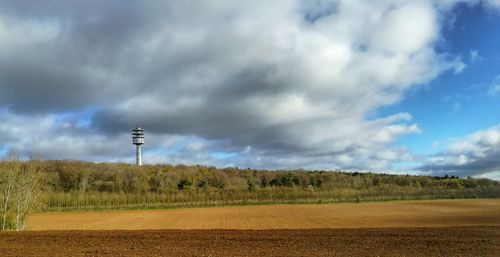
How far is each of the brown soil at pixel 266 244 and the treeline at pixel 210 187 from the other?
157 feet

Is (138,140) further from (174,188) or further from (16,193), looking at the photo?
(16,193)

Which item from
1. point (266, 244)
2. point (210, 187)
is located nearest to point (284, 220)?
point (266, 244)

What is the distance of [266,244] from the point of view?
24281 mm

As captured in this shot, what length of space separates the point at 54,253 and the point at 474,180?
146m

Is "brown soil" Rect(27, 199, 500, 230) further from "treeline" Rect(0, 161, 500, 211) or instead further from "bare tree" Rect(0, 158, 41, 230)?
"treeline" Rect(0, 161, 500, 211)

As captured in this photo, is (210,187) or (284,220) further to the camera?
(210,187)

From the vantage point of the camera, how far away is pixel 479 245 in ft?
75.4

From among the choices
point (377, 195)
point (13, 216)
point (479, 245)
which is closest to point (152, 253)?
point (479, 245)

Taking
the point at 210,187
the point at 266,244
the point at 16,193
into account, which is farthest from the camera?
the point at 210,187

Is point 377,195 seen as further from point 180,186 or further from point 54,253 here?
point 54,253

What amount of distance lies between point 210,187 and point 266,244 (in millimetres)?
103483

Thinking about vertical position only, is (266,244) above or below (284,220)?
above

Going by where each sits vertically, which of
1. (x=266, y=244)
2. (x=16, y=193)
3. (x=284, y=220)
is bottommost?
(x=284, y=220)

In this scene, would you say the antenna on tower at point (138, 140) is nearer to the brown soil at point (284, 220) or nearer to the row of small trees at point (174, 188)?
the row of small trees at point (174, 188)
